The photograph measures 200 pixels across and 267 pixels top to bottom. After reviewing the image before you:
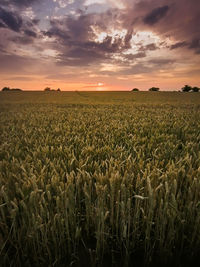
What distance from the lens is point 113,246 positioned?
1128 millimetres

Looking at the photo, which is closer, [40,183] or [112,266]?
[112,266]

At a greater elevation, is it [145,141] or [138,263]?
[145,141]

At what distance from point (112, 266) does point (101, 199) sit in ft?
1.20

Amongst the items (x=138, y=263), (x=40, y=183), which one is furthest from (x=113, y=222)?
(x=40, y=183)

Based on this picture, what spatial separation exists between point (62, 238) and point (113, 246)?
33 centimetres

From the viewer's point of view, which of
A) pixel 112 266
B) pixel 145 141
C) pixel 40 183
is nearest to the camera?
pixel 112 266

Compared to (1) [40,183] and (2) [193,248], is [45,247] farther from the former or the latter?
(2) [193,248]

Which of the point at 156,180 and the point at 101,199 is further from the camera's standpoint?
the point at 156,180

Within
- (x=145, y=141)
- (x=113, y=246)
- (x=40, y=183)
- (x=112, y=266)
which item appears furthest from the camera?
(x=145, y=141)

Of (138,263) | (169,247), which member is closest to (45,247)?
A: (138,263)

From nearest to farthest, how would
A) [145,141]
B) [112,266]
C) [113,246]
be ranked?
[112,266] < [113,246] < [145,141]

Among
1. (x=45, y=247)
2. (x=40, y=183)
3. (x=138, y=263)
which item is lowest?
(x=138, y=263)

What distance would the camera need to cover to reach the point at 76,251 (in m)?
1.07

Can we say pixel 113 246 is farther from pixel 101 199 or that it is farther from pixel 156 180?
pixel 156 180
